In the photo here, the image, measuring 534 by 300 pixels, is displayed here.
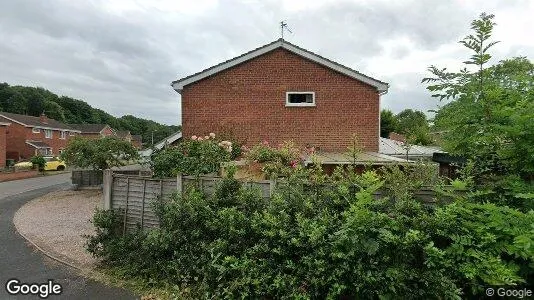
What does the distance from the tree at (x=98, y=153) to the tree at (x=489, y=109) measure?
16986 millimetres

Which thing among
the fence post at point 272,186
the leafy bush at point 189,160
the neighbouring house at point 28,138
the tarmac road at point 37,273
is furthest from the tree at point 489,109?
the neighbouring house at point 28,138

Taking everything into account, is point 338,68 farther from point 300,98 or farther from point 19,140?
point 19,140

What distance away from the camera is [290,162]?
7652mm

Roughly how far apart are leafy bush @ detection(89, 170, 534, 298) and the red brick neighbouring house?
7.65 meters

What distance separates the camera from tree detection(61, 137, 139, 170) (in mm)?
18859

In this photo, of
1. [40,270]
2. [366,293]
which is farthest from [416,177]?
[40,270]

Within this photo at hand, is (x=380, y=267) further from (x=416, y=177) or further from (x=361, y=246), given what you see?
(x=416, y=177)

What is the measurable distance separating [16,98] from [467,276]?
356 feet

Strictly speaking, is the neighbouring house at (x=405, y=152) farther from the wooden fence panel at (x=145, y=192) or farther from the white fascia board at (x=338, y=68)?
the wooden fence panel at (x=145, y=192)

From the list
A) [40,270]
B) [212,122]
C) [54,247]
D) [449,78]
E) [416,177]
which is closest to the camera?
[449,78]

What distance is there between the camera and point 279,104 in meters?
13.3

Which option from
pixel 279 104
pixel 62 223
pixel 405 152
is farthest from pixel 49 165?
pixel 405 152

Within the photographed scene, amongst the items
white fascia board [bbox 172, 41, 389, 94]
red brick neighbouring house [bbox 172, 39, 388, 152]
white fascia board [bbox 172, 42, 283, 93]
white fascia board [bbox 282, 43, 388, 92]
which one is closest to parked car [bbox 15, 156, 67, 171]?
white fascia board [bbox 172, 42, 283, 93]

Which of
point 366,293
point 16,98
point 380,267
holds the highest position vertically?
point 16,98
